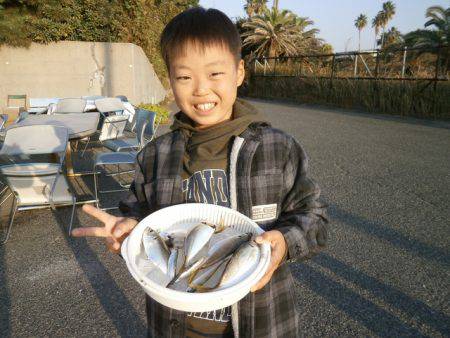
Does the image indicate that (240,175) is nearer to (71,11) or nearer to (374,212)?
(374,212)

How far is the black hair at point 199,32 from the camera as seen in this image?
1303 millimetres

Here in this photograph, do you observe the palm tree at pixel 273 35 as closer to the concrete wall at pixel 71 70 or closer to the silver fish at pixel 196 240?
the concrete wall at pixel 71 70

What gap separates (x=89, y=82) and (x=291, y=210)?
1470 cm

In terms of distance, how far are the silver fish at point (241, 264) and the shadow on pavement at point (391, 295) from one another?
2274 mm

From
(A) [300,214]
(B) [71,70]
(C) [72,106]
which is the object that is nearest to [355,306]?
(A) [300,214]

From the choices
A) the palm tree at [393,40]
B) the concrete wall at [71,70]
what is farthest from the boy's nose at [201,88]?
the palm tree at [393,40]

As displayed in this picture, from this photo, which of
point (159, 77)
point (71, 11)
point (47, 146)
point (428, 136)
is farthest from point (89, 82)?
point (428, 136)

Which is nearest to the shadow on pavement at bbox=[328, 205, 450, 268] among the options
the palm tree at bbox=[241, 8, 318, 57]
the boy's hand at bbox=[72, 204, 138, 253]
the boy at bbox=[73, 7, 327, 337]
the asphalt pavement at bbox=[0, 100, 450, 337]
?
the asphalt pavement at bbox=[0, 100, 450, 337]

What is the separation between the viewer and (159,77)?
2145 centimetres

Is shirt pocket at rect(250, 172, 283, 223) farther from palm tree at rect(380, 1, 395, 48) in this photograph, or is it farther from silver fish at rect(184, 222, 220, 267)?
palm tree at rect(380, 1, 395, 48)

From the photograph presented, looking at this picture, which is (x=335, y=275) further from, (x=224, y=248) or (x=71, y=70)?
(x=71, y=70)

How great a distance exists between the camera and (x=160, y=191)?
1.38 m

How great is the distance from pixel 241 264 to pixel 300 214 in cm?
37

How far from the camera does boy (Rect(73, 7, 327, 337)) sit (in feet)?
4.27
